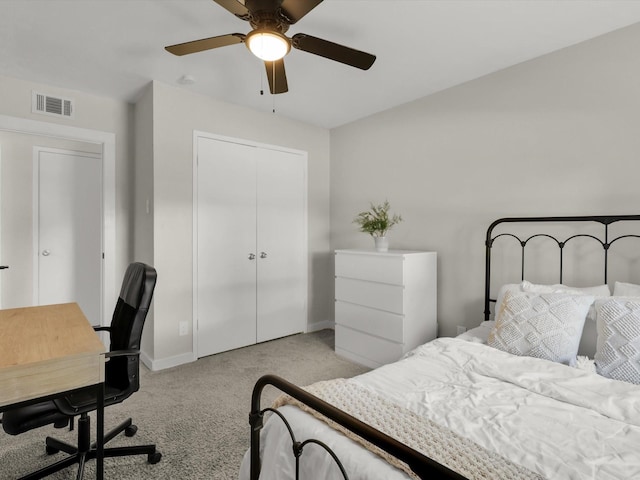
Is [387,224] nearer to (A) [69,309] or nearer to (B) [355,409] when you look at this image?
(B) [355,409]

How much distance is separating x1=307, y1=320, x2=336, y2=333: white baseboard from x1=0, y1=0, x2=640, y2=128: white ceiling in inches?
98.4

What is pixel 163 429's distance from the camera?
82.3 inches

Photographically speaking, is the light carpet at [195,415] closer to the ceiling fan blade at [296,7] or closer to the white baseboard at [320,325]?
the white baseboard at [320,325]

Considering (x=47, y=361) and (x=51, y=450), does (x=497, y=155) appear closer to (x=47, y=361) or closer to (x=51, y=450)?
(x=47, y=361)

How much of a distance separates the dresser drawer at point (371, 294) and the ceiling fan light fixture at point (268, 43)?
192cm

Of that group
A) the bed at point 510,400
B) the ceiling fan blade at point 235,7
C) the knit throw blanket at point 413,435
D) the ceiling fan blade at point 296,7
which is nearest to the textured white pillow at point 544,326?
the bed at point 510,400

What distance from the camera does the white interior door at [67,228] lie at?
12.3ft

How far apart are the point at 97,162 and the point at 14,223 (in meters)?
1.05

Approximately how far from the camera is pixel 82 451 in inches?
64.9

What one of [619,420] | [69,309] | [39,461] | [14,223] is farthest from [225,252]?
[619,420]

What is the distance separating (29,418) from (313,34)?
2.48 metres

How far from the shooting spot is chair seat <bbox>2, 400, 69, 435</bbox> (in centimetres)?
140

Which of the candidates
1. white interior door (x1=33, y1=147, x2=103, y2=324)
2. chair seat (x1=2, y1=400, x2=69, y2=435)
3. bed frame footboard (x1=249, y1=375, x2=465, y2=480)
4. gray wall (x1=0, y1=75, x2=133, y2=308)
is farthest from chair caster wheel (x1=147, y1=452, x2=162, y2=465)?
white interior door (x1=33, y1=147, x2=103, y2=324)

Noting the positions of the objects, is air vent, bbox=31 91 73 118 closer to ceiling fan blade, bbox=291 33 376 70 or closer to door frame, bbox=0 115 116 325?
door frame, bbox=0 115 116 325
